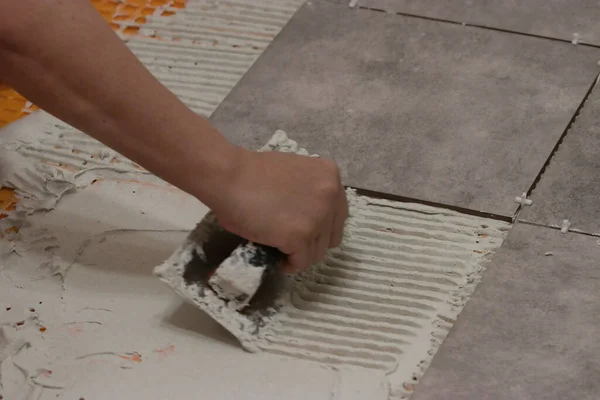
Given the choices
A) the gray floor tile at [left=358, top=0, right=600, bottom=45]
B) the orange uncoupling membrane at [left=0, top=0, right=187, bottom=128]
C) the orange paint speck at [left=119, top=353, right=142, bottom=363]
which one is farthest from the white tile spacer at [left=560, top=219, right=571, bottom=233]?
the orange uncoupling membrane at [left=0, top=0, right=187, bottom=128]

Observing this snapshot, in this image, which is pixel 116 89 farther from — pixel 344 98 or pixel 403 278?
pixel 344 98

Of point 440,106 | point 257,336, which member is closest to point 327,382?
point 257,336

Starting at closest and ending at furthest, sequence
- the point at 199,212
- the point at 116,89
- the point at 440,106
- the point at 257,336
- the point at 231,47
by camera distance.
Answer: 1. the point at 116,89
2. the point at 257,336
3. the point at 199,212
4. the point at 440,106
5. the point at 231,47

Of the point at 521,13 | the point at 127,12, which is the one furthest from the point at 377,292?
the point at 127,12

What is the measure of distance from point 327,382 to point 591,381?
1.00ft

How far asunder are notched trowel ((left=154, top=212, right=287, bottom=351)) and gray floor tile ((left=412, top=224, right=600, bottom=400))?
0.22m

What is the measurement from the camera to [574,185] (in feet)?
3.75

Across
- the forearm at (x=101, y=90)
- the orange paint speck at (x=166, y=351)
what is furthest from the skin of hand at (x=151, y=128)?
the orange paint speck at (x=166, y=351)

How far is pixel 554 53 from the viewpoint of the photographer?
1.39 metres

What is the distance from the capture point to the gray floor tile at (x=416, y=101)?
1185mm

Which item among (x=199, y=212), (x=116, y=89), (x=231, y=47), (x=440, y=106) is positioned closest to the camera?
(x=116, y=89)

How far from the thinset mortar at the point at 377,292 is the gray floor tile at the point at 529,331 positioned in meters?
0.02

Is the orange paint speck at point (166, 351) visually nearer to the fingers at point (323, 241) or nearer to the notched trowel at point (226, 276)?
the notched trowel at point (226, 276)

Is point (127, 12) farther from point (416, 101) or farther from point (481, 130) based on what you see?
point (481, 130)
